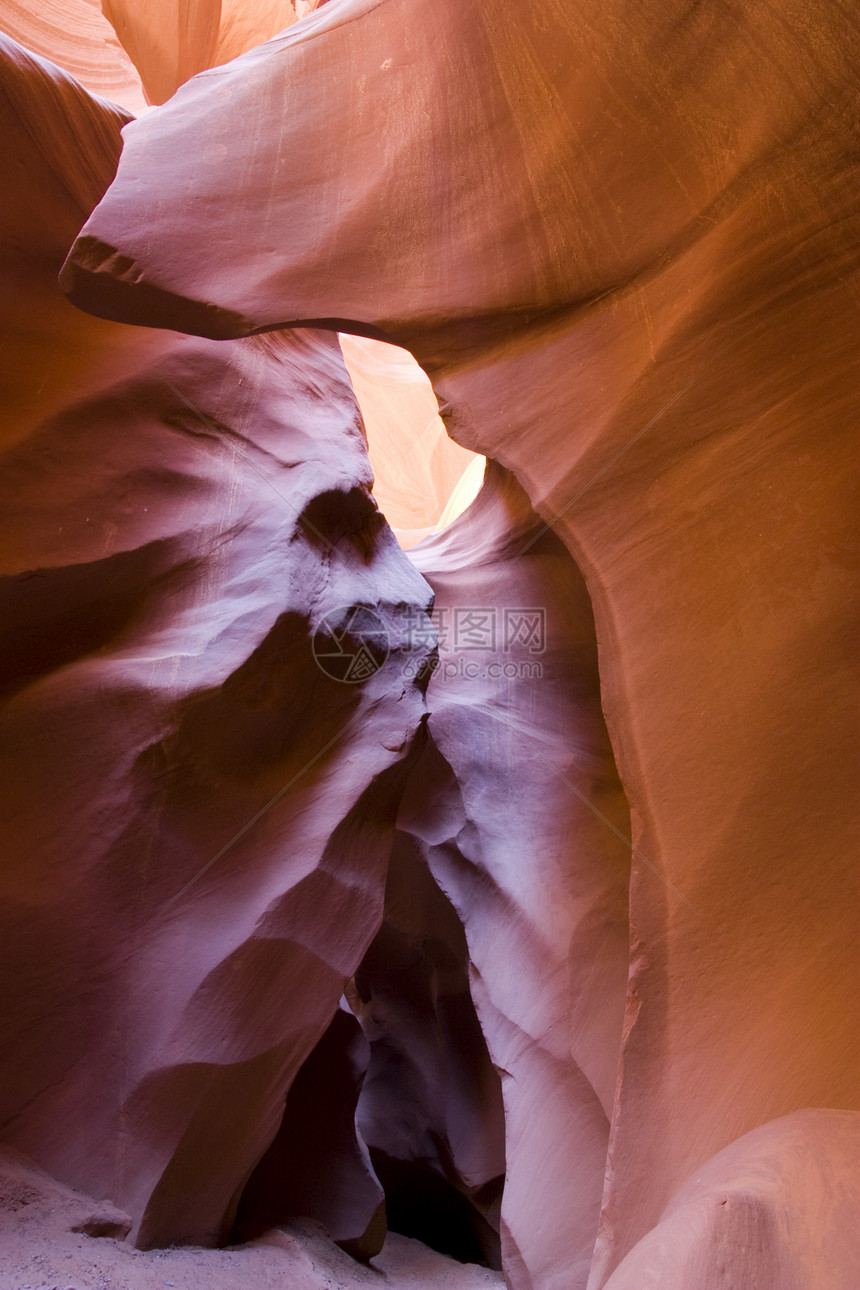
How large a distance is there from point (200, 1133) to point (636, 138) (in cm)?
378

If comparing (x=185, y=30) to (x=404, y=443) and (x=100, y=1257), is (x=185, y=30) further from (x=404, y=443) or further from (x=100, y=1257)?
(x=100, y=1257)

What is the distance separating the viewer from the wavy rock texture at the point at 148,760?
325 cm

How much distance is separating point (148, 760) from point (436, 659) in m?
1.69

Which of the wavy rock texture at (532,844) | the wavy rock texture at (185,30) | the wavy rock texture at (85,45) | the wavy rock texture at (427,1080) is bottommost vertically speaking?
the wavy rock texture at (427,1080)

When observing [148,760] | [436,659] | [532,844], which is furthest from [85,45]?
[532,844]

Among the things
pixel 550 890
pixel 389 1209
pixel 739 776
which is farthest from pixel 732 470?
pixel 389 1209

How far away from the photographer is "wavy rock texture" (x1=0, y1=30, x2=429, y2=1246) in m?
3.25

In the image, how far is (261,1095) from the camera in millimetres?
3572

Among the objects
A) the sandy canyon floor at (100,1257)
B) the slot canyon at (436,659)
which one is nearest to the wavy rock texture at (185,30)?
the slot canyon at (436,659)

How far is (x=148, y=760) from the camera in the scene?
3.41 m

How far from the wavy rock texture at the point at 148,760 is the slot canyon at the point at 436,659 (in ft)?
0.06

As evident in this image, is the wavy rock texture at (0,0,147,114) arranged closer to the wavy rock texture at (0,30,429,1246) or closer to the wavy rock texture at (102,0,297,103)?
the wavy rock texture at (102,0,297,103)

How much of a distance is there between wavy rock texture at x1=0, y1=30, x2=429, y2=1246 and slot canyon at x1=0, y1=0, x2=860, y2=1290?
2cm

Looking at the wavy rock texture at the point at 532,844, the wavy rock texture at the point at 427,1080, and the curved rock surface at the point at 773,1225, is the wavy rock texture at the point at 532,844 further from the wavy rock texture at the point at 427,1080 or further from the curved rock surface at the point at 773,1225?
the curved rock surface at the point at 773,1225
